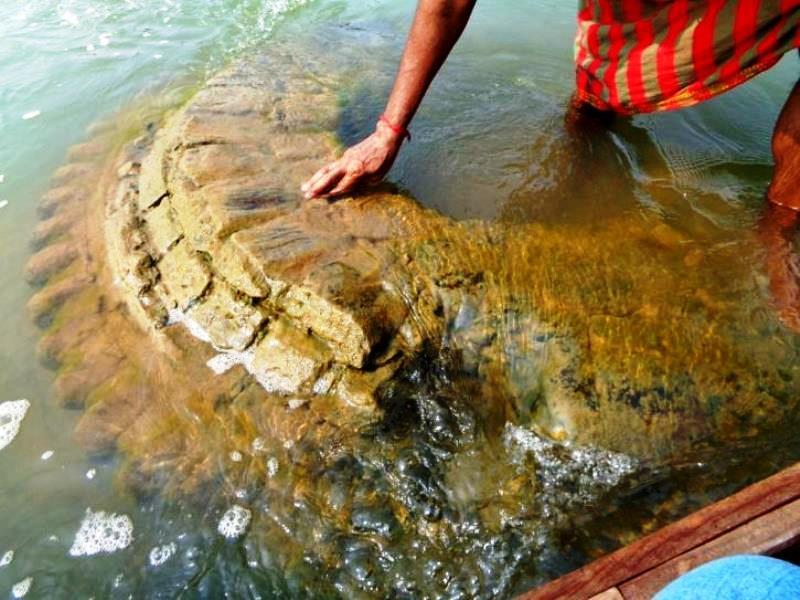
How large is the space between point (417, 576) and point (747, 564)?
0.86m

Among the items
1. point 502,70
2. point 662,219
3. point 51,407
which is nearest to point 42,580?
point 51,407

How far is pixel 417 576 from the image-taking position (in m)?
1.56

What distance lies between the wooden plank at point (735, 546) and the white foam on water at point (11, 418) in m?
2.01

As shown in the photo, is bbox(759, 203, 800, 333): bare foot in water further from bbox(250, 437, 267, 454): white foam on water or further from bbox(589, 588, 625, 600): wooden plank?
bbox(250, 437, 267, 454): white foam on water

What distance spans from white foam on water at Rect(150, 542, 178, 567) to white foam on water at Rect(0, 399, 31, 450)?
770mm

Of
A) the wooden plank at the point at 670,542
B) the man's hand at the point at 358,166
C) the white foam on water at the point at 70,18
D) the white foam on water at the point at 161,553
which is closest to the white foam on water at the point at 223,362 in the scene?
the white foam on water at the point at 161,553

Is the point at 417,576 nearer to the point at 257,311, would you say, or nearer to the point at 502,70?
the point at 257,311

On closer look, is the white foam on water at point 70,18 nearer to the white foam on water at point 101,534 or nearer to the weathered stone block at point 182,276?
the weathered stone block at point 182,276

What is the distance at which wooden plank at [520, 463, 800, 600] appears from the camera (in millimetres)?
1205

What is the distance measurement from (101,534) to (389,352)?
40.2 inches

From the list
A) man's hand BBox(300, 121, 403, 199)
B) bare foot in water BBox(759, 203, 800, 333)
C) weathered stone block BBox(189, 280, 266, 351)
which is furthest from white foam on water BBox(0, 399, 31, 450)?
bare foot in water BBox(759, 203, 800, 333)

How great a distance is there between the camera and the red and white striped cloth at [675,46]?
206 centimetres

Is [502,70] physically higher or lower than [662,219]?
higher

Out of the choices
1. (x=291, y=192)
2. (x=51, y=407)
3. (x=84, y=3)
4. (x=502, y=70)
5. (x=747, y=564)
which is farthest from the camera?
(x=84, y=3)
